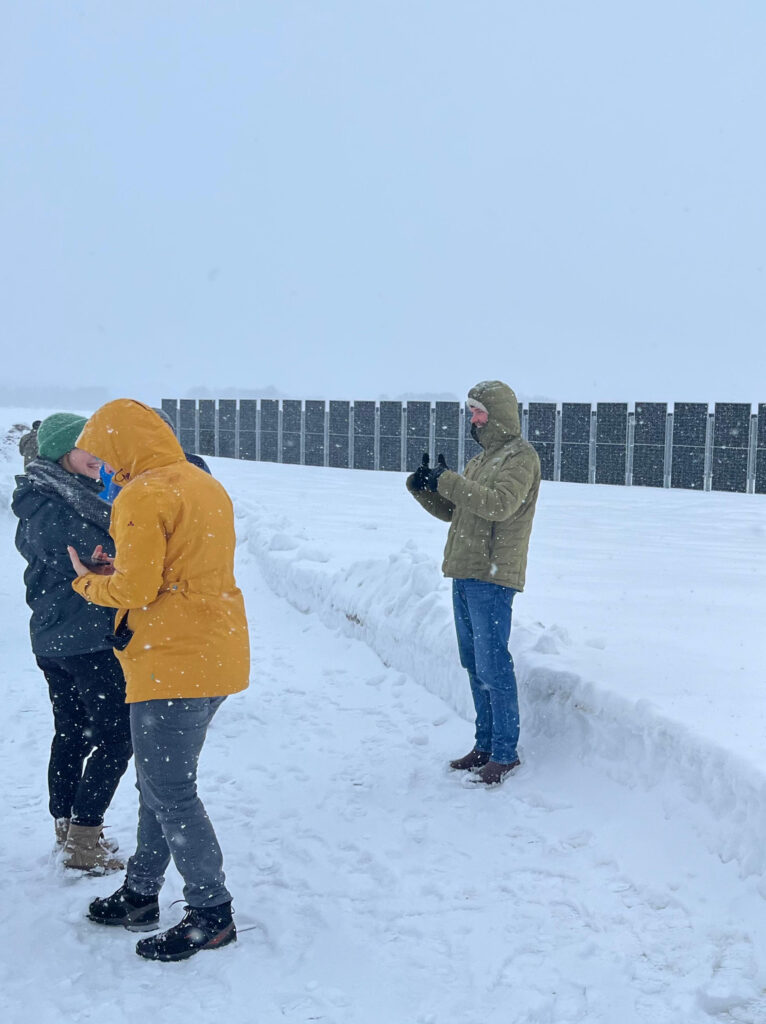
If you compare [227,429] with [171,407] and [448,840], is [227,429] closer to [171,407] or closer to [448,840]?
[171,407]

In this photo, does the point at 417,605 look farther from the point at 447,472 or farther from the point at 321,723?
the point at 447,472

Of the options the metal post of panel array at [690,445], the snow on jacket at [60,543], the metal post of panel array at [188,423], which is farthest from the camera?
the metal post of panel array at [188,423]

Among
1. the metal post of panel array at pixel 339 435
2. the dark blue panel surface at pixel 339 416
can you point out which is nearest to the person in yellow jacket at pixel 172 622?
the metal post of panel array at pixel 339 435

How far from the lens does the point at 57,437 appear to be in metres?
3.37

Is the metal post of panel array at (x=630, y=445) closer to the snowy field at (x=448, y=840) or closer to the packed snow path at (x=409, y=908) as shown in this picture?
the snowy field at (x=448, y=840)

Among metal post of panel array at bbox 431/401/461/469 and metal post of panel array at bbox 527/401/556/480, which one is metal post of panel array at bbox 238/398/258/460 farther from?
metal post of panel array at bbox 527/401/556/480

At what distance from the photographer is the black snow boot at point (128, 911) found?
3.04m

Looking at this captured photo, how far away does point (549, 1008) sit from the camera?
8.63ft

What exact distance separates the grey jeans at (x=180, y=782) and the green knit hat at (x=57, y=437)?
3.55 feet

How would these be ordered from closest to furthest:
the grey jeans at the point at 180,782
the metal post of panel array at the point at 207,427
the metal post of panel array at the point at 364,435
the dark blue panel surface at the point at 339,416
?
Result: the grey jeans at the point at 180,782 → the metal post of panel array at the point at 364,435 → the dark blue panel surface at the point at 339,416 → the metal post of panel array at the point at 207,427

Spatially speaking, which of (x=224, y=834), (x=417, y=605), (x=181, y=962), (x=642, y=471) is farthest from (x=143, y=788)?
(x=642, y=471)

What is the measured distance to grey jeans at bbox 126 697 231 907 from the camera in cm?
283

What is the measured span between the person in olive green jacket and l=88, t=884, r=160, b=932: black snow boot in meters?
1.78

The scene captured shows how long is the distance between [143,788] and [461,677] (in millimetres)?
2882
